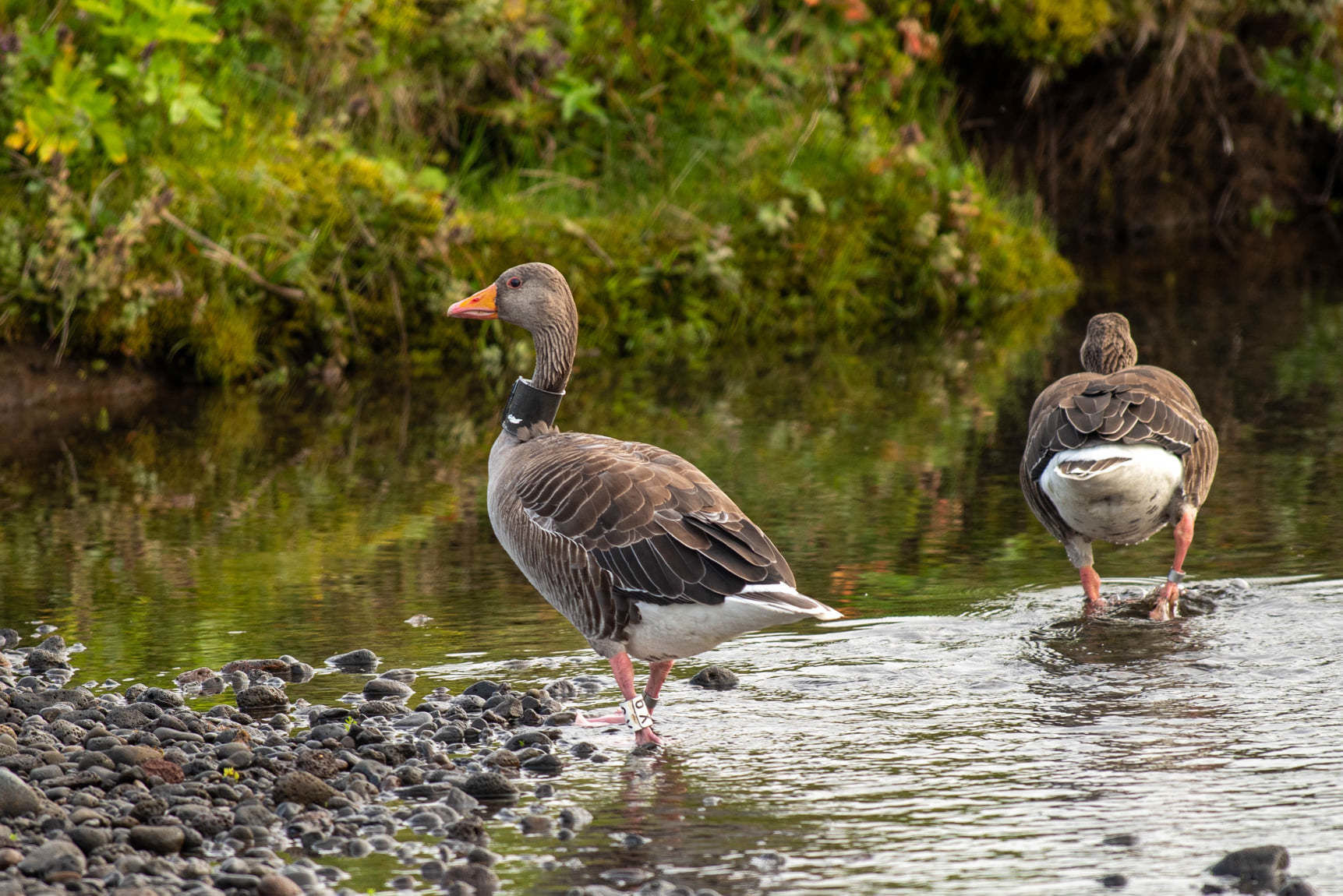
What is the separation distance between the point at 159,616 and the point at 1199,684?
509cm

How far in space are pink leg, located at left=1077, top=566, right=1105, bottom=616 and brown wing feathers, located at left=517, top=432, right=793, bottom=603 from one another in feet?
7.92

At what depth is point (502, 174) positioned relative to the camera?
59.1ft

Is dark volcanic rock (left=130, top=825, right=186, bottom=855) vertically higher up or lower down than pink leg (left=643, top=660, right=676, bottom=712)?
lower down

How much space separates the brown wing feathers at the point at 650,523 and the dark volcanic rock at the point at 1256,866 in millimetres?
1864

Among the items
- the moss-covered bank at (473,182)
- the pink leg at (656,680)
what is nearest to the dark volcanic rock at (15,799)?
the pink leg at (656,680)

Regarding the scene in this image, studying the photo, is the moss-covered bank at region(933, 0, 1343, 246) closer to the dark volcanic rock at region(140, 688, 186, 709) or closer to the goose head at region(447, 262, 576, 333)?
the goose head at region(447, 262, 576, 333)

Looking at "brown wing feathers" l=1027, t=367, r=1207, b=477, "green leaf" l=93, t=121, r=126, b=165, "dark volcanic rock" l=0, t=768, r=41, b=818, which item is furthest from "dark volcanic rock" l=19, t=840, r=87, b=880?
"green leaf" l=93, t=121, r=126, b=165

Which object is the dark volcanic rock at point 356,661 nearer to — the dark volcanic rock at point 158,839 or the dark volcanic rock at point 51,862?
the dark volcanic rock at point 158,839

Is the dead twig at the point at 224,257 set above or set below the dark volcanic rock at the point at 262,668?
above

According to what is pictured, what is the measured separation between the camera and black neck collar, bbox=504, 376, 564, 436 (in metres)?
7.44

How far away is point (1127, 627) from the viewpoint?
7738 mm

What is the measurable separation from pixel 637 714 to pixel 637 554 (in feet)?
2.11

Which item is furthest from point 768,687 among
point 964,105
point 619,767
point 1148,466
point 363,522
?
point 964,105

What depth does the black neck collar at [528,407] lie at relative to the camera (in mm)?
7438
